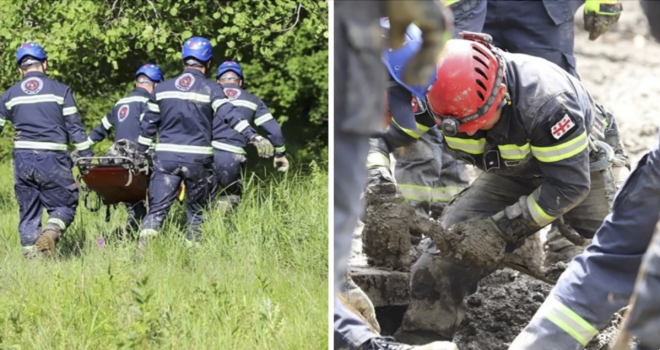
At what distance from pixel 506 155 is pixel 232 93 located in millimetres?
2953

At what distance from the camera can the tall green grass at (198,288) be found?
4539 millimetres

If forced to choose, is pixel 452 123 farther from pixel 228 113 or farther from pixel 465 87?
pixel 228 113

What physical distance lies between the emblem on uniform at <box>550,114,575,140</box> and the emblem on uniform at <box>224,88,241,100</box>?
10.2 feet

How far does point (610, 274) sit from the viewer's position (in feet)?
10.9

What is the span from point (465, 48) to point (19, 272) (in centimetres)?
295

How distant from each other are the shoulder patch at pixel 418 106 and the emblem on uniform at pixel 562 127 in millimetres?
464

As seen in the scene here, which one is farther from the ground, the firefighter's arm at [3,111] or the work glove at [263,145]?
the firefighter's arm at [3,111]

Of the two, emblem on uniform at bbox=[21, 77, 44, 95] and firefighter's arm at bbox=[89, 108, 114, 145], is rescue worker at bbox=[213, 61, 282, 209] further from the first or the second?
emblem on uniform at bbox=[21, 77, 44, 95]

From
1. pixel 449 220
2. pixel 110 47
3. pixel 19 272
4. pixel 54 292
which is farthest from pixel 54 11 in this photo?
pixel 449 220

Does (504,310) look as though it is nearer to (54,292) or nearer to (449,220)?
(449,220)

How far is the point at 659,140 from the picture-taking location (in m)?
3.14

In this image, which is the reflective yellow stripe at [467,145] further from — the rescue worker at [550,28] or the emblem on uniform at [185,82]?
the emblem on uniform at [185,82]

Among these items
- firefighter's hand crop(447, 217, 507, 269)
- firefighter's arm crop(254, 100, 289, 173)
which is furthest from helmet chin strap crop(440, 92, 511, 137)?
firefighter's arm crop(254, 100, 289, 173)

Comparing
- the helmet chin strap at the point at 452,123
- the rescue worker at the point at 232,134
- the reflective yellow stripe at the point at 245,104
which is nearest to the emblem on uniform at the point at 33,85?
the rescue worker at the point at 232,134
